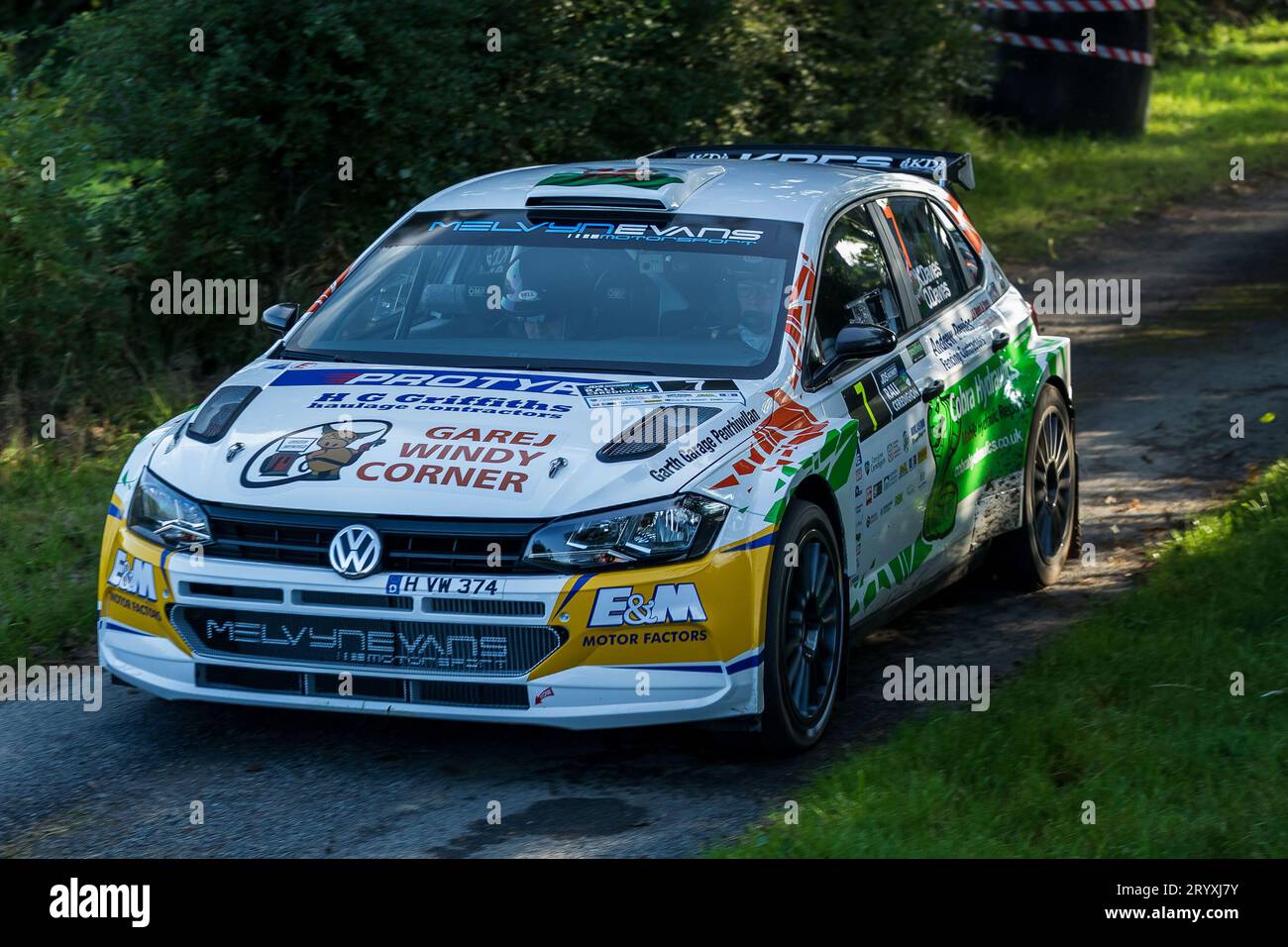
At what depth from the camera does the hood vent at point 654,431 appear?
5.39m

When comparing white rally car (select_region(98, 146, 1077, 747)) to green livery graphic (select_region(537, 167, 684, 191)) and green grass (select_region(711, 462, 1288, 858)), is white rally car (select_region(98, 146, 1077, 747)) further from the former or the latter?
green grass (select_region(711, 462, 1288, 858))

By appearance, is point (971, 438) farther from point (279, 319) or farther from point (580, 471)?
point (279, 319)

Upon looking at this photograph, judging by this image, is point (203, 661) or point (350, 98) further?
point (350, 98)

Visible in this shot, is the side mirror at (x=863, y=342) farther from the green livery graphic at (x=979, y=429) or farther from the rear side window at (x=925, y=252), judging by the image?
the rear side window at (x=925, y=252)

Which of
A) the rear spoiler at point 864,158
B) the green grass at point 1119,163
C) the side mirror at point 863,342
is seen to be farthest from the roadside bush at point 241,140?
the green grass at point 1119,163

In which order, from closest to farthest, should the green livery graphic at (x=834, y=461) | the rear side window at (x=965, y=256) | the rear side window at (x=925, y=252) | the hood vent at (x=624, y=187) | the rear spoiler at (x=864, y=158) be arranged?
the green livery graphic at (x=834, y=461), the hood vent at (x=624, y=187), the rear side window at (x=925, y=252), the rear side window at (x=965, y=256), the rear spoiler at (x=864, y=158)

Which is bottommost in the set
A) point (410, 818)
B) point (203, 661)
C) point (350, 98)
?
point (410, 818)

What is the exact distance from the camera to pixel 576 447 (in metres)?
5.39

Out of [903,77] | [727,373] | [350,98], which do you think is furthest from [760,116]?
[727,373]

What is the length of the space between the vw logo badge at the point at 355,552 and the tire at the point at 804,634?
3.83 ft

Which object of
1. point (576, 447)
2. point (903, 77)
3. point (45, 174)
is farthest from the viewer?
point (903, 77)

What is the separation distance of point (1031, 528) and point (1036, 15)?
14.8 metres
